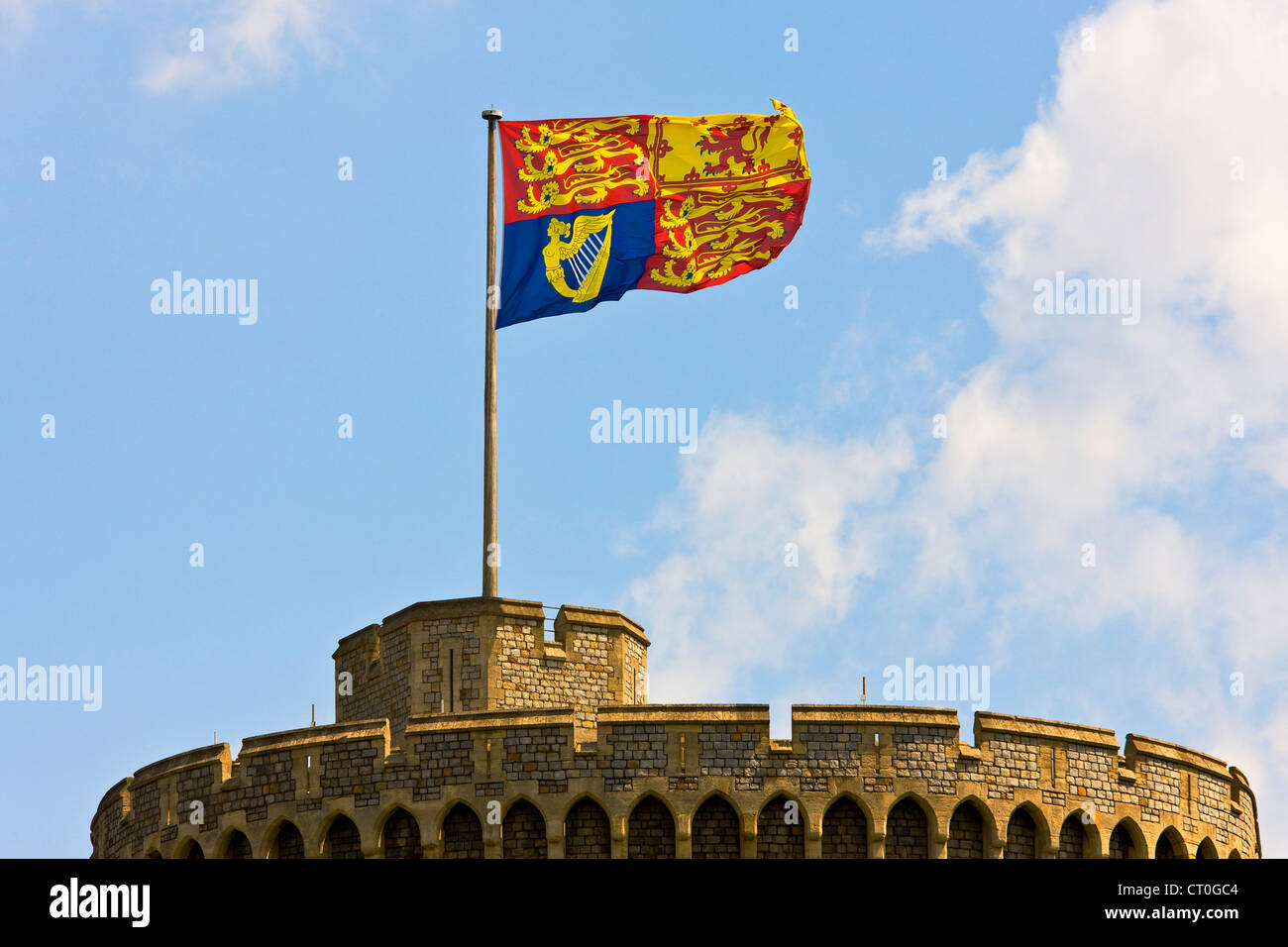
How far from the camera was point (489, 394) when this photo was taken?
43312mm

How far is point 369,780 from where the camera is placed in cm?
3834

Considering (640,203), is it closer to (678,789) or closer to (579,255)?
(579,255)

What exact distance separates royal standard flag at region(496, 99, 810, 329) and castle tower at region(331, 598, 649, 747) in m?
6.19

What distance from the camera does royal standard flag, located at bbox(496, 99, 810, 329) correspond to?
4481 cm

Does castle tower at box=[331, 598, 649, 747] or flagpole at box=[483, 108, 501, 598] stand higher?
flagpole at box=[483, 108, 501, 598]

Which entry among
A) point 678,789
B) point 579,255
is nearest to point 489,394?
point 579,255

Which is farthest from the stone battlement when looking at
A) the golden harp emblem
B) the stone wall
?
the golden harp emblem

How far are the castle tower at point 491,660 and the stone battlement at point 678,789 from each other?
513mm

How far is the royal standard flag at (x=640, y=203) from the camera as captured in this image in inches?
1764

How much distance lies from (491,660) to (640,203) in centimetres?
1006

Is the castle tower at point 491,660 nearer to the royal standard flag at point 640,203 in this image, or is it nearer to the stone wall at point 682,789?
the stone wall at point 682,789

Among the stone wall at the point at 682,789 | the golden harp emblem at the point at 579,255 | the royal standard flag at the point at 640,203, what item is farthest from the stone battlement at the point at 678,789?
the royal standard flag at the point at 640,203

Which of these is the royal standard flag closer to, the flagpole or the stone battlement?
the flagpole
